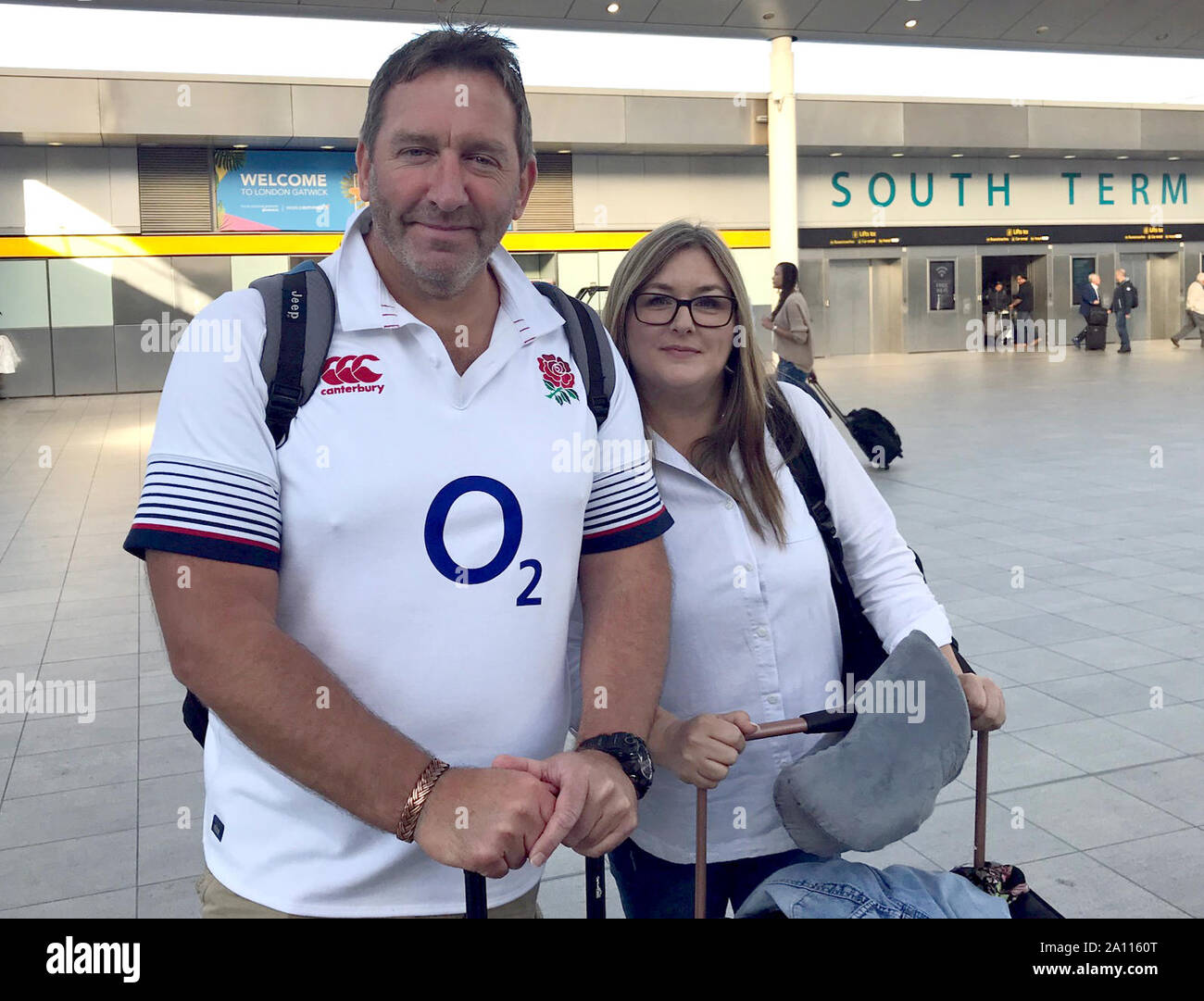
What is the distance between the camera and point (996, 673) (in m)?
5.47

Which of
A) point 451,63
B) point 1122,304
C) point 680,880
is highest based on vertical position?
point 1122,304

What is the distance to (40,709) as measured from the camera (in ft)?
17.7

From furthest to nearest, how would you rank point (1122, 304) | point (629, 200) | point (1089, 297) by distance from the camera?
point (1089, 297)
point (1122, 304)
point (629, 200)

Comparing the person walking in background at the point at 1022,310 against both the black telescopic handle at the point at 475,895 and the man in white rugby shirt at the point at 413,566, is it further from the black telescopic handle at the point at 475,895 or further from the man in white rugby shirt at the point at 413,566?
the black telescopic handle at the point at 475,895

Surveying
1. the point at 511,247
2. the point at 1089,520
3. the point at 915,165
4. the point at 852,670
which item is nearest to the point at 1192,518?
the point at 1089,520

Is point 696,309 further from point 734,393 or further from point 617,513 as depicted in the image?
point 617,513

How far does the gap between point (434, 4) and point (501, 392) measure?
60.2 ft

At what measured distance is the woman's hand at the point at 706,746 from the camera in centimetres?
190

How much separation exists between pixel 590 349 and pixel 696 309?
0.48 meters

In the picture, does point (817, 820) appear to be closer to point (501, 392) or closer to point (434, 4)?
point (501, 392)

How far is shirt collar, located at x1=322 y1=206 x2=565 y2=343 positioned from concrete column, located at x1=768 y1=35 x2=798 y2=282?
72.4ft

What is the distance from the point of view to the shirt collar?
161cm

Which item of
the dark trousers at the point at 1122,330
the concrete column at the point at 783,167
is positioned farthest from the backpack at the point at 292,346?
the dark trousers at the point at 1122,330

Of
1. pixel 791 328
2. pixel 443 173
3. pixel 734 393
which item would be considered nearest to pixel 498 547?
pixel 443 173
